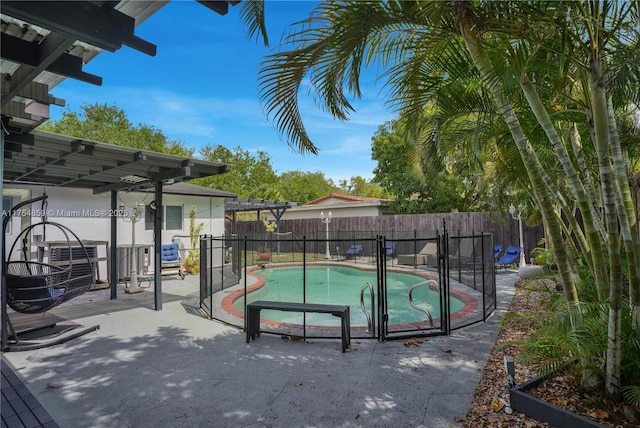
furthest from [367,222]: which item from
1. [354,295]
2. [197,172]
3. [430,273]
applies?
[197,172]

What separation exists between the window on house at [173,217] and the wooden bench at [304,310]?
8.82m

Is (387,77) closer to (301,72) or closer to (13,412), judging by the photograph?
(301,72)

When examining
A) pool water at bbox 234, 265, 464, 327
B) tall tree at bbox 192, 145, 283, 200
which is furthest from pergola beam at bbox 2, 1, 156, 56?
tall tree at bbox 192, 145, 283, 200

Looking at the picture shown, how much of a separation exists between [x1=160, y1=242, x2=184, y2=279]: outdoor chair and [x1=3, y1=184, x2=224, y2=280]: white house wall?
877 millimetres

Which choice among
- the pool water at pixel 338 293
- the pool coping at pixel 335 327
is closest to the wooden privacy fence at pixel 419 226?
the pool coping at pixel 335 327

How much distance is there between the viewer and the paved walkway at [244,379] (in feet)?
9.55

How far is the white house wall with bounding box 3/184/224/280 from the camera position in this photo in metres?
9.20

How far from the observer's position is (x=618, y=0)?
2.63 metres

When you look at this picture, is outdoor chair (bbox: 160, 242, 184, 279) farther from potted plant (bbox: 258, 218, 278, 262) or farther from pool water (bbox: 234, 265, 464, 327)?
potted plant (bbox: 258, 218, 278, 262)

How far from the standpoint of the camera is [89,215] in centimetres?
1005

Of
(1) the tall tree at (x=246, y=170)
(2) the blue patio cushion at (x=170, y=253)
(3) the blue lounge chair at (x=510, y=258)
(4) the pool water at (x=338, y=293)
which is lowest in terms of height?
(4) the pool water at (x=338, y=293)

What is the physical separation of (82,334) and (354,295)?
660 cm

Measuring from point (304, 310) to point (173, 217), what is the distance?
9.63m

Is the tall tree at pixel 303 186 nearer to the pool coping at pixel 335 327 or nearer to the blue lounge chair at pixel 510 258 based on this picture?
the blue lounge chair at pixel 510 258
